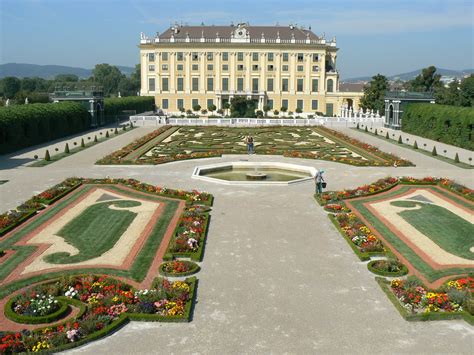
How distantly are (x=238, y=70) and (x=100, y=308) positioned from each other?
101 meters

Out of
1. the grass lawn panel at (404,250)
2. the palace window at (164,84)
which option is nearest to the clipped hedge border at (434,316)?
the grass lawn panel at (404,250)

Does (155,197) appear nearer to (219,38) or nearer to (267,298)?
(267,298)

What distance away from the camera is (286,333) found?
13.1 metres

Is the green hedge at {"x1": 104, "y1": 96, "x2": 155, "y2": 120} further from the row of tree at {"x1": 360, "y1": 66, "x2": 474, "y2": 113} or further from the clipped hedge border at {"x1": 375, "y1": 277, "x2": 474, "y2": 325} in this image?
the clipped hedge border at {"x1": 375, "y1": 277, "x2": 474, "y2": 325}

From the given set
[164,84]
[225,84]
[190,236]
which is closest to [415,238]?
[190,236]

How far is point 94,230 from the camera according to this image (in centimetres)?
2219

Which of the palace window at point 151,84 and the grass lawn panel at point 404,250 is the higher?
the palace window at point 151,84

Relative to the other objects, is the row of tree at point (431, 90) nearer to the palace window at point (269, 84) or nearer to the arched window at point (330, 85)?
the arched window at point (330, 85)

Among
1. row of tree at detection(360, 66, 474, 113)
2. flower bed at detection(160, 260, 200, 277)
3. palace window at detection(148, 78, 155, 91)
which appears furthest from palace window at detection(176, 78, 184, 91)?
flower bed at detection(160, 260, 200, 277)

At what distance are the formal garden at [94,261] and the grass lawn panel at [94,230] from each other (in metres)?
0.04

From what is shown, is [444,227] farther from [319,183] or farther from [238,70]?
[238,70]

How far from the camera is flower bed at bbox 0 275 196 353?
41.1 ft

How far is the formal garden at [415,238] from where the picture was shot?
15.0 meters

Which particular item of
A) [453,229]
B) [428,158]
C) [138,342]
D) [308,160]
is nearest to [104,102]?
[308,160]
